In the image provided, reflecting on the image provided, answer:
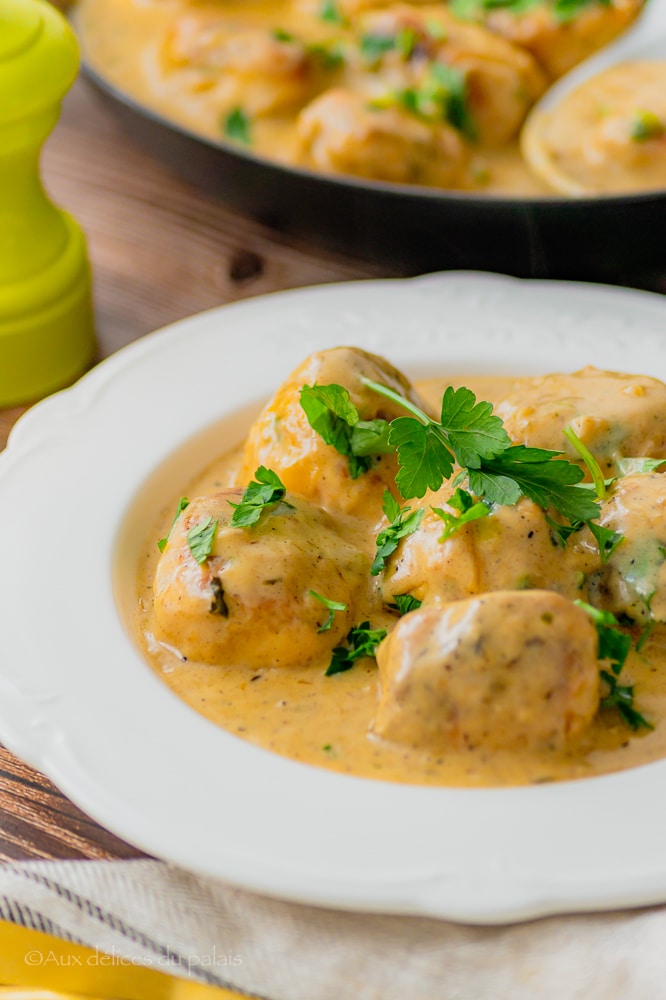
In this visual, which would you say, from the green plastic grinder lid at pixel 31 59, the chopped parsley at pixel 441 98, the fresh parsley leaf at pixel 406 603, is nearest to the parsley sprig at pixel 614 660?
the fresh parsley leaf at pixel 406 603

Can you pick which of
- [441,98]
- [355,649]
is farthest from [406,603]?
[441,98]

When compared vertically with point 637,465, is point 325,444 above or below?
below

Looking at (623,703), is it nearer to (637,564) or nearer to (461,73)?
(637,564)

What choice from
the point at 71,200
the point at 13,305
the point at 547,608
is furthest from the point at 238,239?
the point at 547,608

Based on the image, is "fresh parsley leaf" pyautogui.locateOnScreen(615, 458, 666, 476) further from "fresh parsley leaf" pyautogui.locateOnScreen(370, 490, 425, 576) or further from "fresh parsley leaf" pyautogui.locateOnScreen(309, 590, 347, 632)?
"fresh parsley leaf" pyautogui.locateOnScreen(309, 590, 347, 632)

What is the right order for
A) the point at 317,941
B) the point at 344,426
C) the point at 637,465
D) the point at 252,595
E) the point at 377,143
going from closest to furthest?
1. the point at 317,941
2. the point at 252,595
3. the point at 637,465
4. the point at 344,426
5. the point at 377,143

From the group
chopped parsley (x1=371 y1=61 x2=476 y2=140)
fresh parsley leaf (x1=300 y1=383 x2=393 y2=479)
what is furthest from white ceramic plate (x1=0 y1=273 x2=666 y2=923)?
chopped parsley (x1=371 y1=61 x2=476 y2=140)
